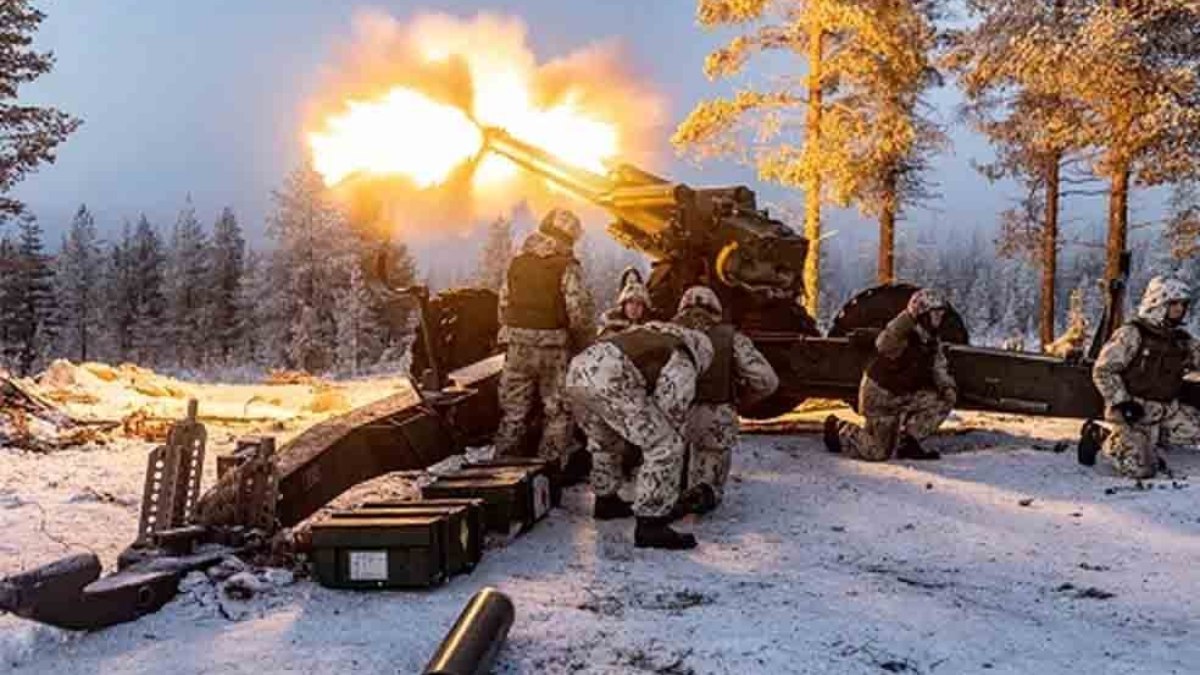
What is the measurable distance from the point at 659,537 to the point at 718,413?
1454mm

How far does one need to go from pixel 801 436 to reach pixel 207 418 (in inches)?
285

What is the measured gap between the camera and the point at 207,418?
13930 mm

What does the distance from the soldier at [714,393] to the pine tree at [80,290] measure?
66.1m

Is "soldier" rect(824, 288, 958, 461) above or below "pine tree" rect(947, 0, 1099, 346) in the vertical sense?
below

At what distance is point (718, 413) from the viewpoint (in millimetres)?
8359

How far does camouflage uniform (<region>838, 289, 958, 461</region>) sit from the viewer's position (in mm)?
10086

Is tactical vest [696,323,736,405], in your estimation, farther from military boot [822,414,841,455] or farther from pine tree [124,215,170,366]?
pine tree [124,215,170,366]

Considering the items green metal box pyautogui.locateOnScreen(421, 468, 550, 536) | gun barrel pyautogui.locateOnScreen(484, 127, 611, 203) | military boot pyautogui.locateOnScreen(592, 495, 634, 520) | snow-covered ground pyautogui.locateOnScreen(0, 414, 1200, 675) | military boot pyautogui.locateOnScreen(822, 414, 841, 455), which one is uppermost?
gun barrel pyautogui.locateOnScreen(484, 127, 611, 203)

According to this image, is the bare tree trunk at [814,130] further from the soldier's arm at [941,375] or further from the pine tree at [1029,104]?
the soldier's arm at [941,375]

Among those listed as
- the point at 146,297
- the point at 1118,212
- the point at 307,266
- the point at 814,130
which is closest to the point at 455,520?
the point at 814,130

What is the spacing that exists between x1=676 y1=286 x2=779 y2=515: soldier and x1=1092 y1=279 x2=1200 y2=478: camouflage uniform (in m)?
2.93

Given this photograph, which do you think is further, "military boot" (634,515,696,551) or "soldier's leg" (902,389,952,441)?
"soldier's leg" (902,389,952,441)

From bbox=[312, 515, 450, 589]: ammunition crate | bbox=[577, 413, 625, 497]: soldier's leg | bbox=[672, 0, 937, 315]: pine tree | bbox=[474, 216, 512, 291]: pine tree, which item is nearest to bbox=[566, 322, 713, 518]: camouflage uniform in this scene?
bbox=[577, 413, 625, 497]: soldier's leg

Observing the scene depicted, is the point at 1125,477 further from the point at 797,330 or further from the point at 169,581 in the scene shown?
the point at 169,581
